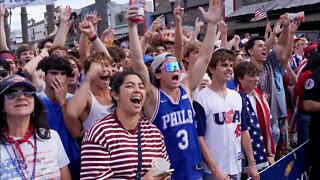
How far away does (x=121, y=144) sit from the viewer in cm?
274

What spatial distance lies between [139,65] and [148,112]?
1.35ft

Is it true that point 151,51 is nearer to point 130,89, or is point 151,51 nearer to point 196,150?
point 196,150

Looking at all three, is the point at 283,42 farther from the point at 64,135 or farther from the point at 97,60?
the point at 64,135

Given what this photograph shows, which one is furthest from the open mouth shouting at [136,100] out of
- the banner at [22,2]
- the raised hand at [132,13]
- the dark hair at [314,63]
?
the banner at [22,2]

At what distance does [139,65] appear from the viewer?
12.1ft

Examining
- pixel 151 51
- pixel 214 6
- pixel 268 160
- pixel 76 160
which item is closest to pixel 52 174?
pixel 76 160

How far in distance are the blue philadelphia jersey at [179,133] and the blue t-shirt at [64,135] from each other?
0.68 m

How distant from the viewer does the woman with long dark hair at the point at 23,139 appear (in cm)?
252

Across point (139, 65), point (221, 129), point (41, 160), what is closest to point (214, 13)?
point (139, 65)

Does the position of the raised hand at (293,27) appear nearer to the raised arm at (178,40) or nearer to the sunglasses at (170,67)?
the raised arm at (178,40)

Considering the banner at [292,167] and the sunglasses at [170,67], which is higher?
the sunglasses at [170,67]

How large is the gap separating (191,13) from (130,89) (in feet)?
115

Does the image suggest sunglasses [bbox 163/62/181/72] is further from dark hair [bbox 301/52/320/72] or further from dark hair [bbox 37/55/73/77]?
dark hair [bbox 301/52/320/72]

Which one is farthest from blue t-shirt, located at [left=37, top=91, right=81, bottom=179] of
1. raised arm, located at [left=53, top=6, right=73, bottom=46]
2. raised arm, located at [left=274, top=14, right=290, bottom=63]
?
raised arm, located at [left=274, top=14, right=290, bottom=63]
